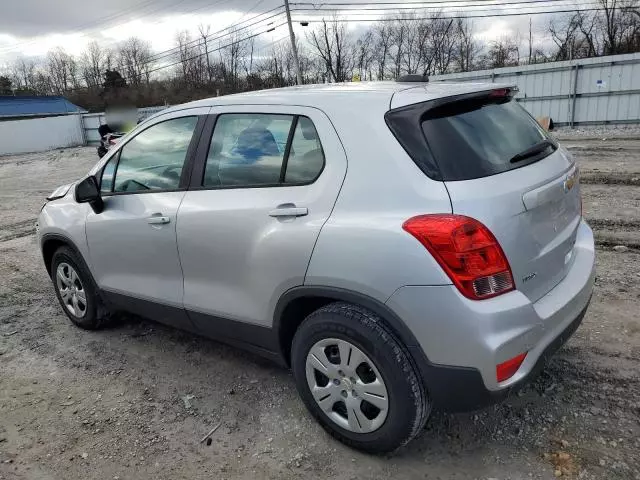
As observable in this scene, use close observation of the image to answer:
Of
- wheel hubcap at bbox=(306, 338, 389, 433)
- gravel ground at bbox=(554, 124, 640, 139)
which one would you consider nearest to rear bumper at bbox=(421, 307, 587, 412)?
wheel hubcap at bbox=(306, 338, 389, 433)

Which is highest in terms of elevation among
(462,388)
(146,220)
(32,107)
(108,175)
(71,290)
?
(32,107)

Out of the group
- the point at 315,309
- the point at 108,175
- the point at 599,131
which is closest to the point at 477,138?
the point at 315,309

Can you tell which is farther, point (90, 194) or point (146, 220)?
point (90, 194)

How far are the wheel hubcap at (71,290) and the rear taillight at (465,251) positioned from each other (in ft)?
10.1

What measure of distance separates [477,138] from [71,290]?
345 centimetres

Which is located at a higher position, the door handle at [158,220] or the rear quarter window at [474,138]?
the rear quarter window at [474,138]

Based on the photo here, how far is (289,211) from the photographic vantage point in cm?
259

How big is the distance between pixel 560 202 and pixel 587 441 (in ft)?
3.89

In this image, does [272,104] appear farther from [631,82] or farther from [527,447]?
[631,82]

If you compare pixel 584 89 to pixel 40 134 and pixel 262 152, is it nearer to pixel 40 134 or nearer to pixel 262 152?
pixel 262 152

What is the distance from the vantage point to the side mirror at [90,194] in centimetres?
362

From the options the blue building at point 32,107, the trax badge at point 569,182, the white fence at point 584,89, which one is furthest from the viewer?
the blue building at point 32,107

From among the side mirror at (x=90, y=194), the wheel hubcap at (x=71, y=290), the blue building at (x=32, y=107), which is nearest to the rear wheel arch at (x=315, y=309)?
the side mirror at (x=90, y=194)

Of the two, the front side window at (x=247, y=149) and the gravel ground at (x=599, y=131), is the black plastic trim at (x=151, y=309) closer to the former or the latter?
the front side window at (x=247, y=149)
